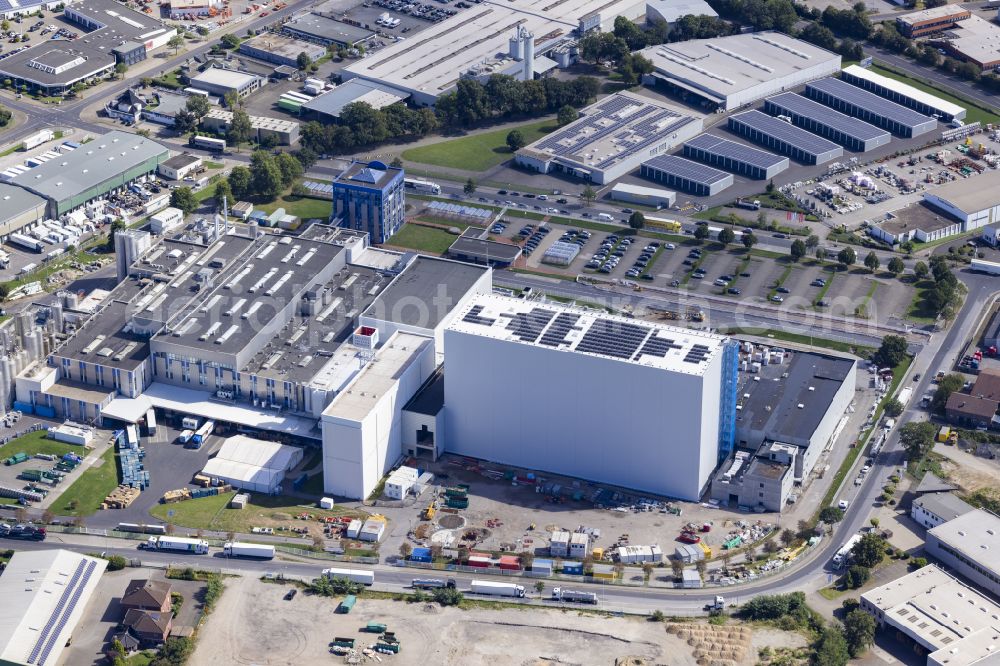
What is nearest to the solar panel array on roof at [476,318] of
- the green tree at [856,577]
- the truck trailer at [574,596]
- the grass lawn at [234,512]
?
the grass lawn at [234,512]

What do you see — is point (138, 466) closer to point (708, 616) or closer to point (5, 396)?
point (5, 396)

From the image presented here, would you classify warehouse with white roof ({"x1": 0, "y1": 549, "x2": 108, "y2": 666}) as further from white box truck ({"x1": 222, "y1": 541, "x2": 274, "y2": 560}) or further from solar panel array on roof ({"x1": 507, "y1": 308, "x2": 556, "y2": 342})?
solar panel array on roof ({"x1": 507, "y1": 308, "x2": 556, "y2": 342})

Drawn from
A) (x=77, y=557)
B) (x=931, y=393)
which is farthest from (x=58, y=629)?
(x=931, y=393)

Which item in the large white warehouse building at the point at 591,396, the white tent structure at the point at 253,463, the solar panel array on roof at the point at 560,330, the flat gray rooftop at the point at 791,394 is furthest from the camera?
the flat gray rooftop at the point at 791,394

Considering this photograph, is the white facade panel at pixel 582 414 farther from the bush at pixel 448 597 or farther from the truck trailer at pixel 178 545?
the truck trailer at pixel 178 545

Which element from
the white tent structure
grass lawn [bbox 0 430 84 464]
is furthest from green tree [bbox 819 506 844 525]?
grass lawn [bbox 0 430 84 464]
